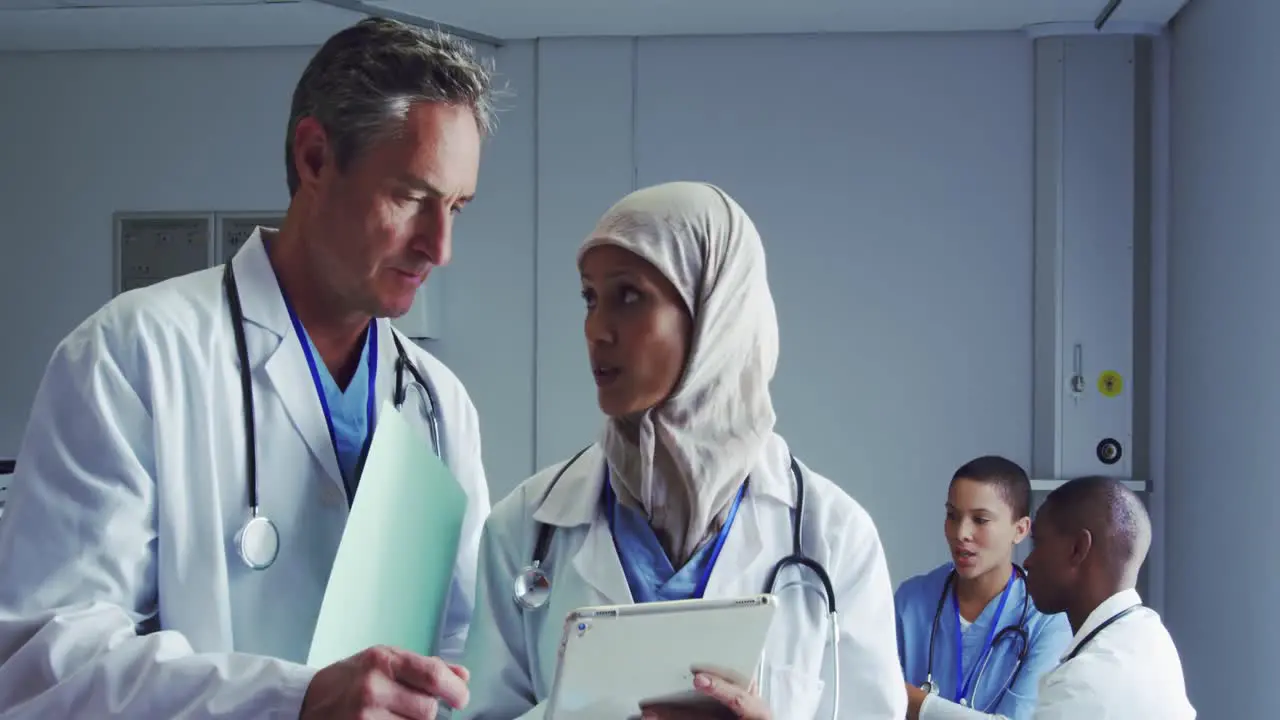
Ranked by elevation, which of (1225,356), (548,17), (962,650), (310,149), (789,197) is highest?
(548,17)

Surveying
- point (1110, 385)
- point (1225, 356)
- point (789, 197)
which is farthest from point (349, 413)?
point (1110, 385)

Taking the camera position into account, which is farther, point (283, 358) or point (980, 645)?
point (980, 645)

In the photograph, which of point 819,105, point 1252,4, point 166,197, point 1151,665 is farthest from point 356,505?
point 166,197

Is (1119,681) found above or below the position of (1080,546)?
below

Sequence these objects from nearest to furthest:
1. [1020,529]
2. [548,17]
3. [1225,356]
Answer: [1225,356]
[1020,529]
[548,17]

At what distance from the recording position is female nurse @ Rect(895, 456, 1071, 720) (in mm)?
2896

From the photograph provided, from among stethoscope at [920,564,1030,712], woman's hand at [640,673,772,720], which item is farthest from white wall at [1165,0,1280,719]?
woman's hand at [640,673,772,720]

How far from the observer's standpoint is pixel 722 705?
1223mm

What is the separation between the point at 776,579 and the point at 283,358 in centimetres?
62

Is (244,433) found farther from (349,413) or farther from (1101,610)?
(1101,610)

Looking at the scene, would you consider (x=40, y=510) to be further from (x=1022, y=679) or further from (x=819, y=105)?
(x=819, y=105)

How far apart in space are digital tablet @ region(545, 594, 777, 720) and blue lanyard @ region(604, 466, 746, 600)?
7.9 inches

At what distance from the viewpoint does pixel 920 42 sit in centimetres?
388

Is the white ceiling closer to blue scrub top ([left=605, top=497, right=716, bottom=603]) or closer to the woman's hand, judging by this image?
blue scrub top ([left=605, top=497, right=716, bottom=603])
